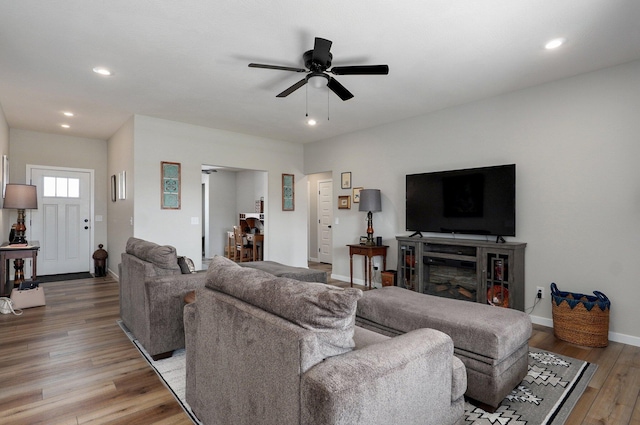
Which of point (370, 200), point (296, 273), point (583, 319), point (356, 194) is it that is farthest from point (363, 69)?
point (356, 194)

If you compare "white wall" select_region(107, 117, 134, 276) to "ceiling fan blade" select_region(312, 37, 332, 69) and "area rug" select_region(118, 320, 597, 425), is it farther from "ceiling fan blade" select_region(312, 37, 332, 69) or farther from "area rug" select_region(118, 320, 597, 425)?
"ceiling fan blade" select_region(312, 37, 332, 69)

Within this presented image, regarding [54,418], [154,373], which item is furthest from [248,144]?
[54,418]

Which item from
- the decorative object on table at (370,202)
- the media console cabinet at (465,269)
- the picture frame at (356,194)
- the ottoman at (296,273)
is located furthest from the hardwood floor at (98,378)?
the picture frame at (356,194)

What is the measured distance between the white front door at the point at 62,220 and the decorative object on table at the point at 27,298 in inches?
97.9

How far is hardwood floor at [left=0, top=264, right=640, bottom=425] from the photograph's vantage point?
2004mm

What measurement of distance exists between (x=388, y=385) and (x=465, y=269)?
10.6 ft

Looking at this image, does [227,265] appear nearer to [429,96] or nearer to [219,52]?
[219,52]

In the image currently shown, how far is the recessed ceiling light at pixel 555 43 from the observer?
8.88 feet

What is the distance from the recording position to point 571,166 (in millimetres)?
3449

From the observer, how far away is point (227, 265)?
Answer: 1.80m

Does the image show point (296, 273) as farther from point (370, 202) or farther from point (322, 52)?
point (322, 52)

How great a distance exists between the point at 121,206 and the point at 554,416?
6014mm

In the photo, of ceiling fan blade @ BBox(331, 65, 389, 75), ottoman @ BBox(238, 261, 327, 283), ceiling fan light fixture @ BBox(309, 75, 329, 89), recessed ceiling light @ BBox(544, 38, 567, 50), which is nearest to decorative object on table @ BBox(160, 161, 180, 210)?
ottoman @ BBox(238, 261, 327, 283)

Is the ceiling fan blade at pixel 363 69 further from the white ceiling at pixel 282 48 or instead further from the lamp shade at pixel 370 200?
the lamp shade at pixel 370 200
